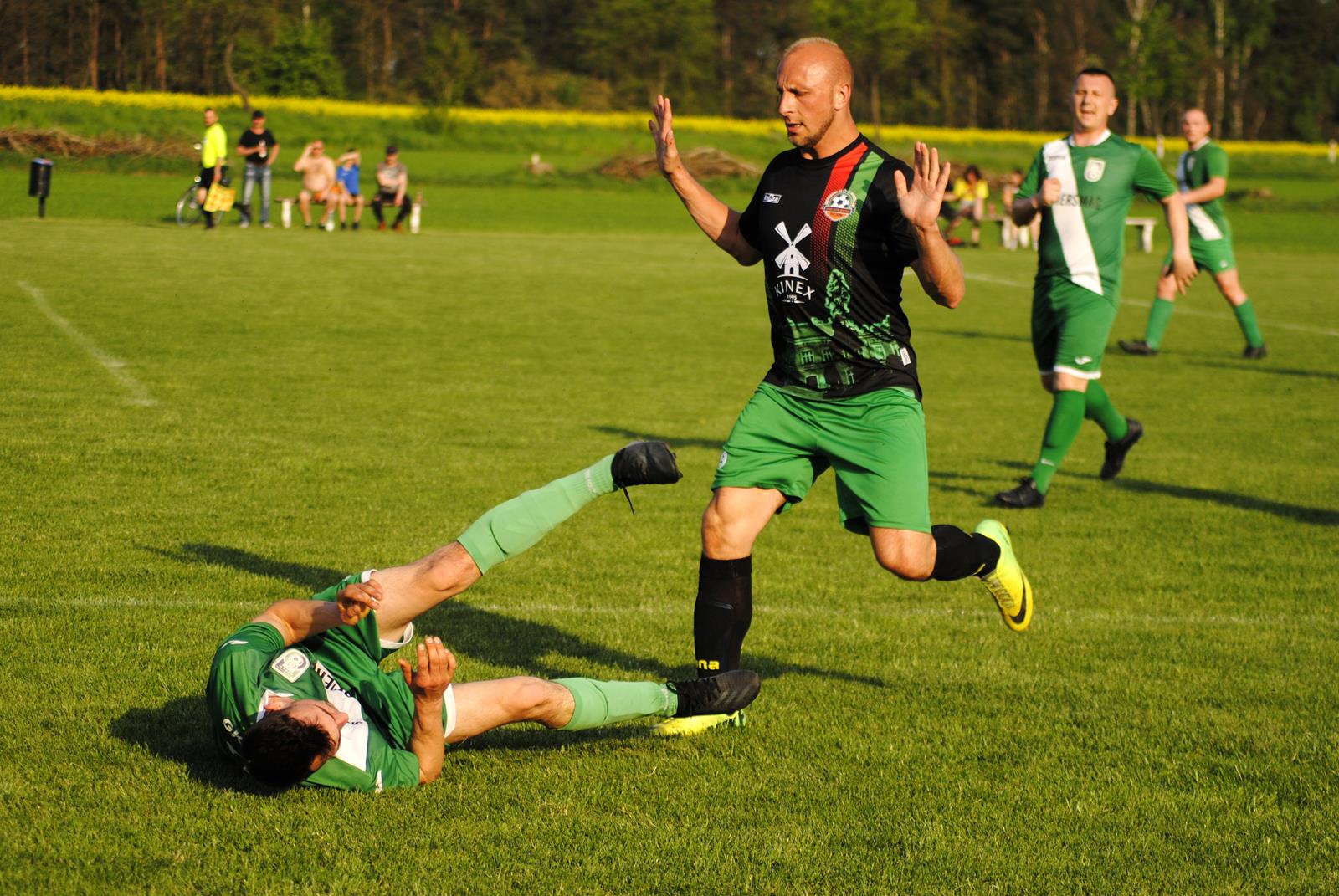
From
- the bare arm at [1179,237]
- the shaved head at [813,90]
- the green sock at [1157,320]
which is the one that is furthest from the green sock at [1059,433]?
the green sock at [1157,320]

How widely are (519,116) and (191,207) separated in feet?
113

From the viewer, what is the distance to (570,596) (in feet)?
23.5

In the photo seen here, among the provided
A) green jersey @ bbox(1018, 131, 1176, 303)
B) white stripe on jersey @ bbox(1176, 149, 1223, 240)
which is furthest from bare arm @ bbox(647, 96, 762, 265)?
white stripe on jersey @ bbox(1176, 149, 1223, 240)

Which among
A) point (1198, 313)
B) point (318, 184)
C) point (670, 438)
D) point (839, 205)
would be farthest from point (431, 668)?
point (318, 184)

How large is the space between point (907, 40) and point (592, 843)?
3439 inches

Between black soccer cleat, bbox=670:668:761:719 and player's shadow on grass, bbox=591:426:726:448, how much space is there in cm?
645

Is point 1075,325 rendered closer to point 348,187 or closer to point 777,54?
point 348,187

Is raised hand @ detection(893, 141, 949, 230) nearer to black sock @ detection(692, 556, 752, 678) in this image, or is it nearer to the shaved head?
the shaved head

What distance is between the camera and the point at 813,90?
5191mm

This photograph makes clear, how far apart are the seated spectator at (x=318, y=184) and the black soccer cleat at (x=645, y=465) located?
28500 millimetres

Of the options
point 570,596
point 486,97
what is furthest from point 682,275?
point 486,97

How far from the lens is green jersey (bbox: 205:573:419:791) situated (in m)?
4.41

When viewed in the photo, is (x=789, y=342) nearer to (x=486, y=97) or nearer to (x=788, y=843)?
(x=788, y=843)

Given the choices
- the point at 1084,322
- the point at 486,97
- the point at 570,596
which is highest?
the point at 486,97
